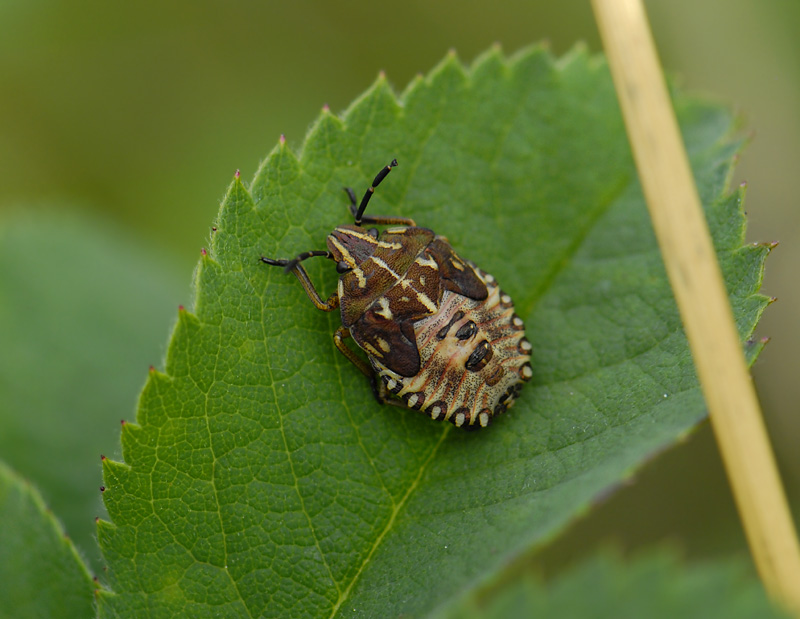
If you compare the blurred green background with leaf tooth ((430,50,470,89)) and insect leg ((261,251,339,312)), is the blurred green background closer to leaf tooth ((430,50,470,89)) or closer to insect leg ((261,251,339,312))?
leaf tooth ((430,50,470,89))

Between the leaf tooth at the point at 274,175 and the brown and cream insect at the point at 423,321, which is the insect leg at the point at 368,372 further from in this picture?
the leaf tooth at the point at 274,175

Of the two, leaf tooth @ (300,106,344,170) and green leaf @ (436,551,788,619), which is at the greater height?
leaf tooth @ (300,106,344,170)

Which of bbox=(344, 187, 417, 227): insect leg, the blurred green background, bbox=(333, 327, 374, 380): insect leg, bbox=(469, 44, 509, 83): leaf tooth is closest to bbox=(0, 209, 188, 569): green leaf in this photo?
the blurred green background

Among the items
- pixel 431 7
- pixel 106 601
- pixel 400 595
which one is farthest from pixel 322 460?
pixel 431 7

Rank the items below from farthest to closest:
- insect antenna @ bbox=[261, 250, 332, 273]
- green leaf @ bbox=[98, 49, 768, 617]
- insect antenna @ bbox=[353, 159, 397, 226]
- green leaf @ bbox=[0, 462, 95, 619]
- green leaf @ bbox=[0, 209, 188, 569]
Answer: green leaf @ bbox=[0, 209, 188, 569], insect antenna @ bbox=[353, 159, 397, 226], insect antenna @ bbox=[261, 250, 332, 273], green leaf @ bbox=[0, 462, 95, 619], green leaf @ bbox=[98, 49, 768, 617]

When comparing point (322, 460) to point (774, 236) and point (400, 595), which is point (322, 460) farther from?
point (774, 236)

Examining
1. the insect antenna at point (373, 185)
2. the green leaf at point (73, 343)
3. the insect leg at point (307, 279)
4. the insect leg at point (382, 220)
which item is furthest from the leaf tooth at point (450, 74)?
the green leaf at point (73, 343)
